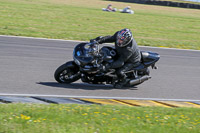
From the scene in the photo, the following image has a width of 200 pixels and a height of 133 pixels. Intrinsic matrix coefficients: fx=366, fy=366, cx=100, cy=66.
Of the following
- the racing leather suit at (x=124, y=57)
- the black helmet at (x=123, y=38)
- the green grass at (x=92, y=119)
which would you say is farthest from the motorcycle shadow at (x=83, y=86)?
the green grass at (x=92, y=119)

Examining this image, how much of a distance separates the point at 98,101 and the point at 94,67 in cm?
113

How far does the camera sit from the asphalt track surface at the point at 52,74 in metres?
8.89

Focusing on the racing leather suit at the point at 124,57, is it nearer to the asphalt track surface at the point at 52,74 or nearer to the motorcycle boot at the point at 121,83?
the motorcycle boot at the point at 121,83

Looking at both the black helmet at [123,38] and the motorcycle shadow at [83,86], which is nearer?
the black helmet at [123,38]

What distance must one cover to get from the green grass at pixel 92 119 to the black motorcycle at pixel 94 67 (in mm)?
1834

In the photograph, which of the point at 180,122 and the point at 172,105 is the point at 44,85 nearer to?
the point at 172,105

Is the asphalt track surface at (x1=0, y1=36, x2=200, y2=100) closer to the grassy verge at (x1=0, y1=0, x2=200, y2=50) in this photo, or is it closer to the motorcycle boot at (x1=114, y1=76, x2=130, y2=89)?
the motorcycle boot at (x1=114, y1=76, x2=130, y2=89)

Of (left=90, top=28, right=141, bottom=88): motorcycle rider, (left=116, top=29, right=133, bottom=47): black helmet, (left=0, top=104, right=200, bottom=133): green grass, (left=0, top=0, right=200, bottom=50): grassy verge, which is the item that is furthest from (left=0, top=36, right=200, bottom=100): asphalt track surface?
(left=0, top=0, right=200, bottom=50): grassy verge

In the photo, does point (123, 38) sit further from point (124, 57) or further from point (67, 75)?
point (67, 75)

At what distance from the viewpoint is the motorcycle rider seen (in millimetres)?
8980

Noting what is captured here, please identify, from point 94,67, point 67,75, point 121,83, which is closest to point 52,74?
point 67,75

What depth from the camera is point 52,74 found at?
1041cm

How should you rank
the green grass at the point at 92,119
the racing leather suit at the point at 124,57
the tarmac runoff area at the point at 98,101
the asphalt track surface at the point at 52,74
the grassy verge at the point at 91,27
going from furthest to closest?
the grassy verge at the point at 91,27, the racing leather suit at the point at 124,57, the asphalt track surface at the point at 52,74, the tarmac runoff area at the point at 98,101, the green grass at the point at 92,119

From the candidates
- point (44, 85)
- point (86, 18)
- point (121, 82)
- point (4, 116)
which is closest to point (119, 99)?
point (121, 82)
